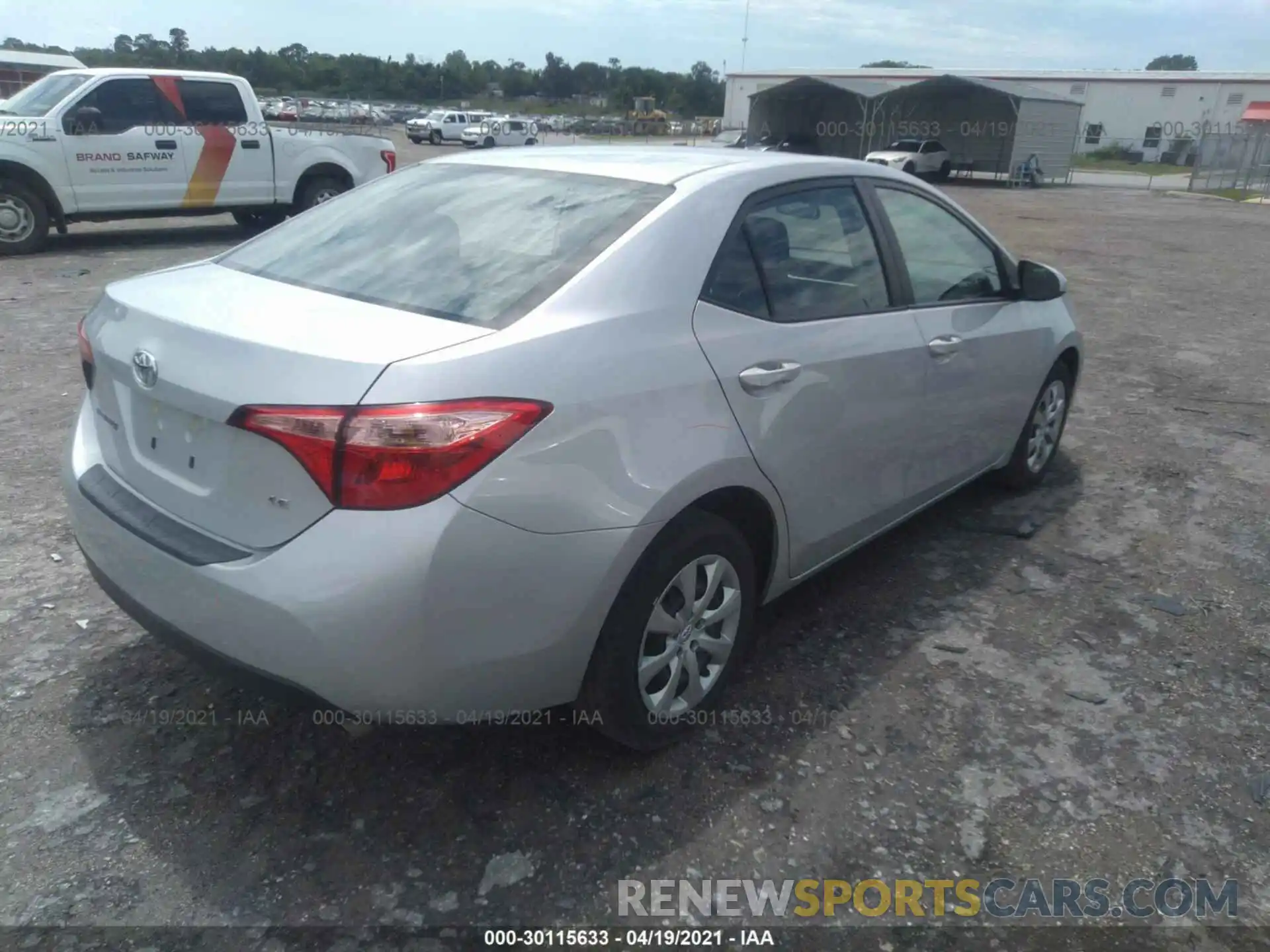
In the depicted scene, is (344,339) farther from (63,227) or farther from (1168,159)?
(1168,159)

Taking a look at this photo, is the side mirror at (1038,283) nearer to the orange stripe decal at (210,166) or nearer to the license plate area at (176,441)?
the license plate area at (176,441)

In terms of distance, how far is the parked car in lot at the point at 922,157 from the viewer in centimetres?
3575

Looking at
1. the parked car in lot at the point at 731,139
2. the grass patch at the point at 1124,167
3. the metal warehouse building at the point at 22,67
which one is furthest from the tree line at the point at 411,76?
the grass patch at the point at 1124,167

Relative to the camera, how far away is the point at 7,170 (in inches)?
399

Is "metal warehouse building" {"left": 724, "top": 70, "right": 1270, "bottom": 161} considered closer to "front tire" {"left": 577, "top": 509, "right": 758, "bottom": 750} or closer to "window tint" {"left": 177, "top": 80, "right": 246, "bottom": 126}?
"window tint" {"left": 177, "top": 80, "right": 246, "bottom": 126}

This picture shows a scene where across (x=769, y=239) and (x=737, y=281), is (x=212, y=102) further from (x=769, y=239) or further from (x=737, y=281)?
(x=737, y=281)

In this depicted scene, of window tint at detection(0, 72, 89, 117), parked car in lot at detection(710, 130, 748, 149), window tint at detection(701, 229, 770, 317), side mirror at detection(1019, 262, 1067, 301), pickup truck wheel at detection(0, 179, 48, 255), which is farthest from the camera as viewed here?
parked car in lot at detection(710, 130, 748, 149)

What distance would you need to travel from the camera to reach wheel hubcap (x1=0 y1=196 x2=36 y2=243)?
10266mm

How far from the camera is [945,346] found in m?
3.66

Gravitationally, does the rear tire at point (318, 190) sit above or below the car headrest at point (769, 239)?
below

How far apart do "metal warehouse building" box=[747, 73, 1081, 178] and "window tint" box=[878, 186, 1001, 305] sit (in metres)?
36.4

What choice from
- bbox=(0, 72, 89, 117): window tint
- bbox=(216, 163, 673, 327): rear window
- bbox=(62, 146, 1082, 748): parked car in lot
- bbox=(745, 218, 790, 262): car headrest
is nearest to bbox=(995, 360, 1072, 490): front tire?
bbox=(62, 146, 1082, 748): parked car in lot

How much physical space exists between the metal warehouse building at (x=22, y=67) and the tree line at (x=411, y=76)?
1.21 metres

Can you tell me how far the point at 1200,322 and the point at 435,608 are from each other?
32.0 feet
